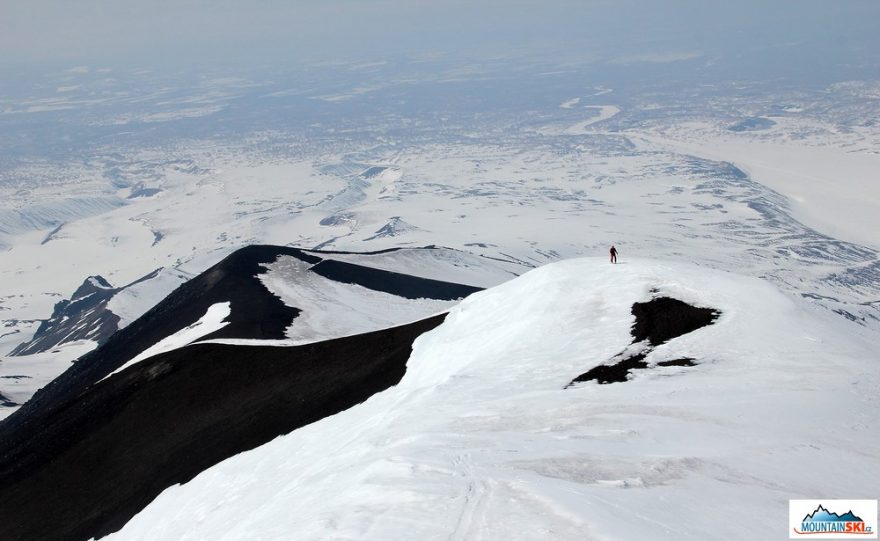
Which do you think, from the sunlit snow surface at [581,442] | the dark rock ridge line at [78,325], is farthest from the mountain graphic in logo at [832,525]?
the dark rock ridge line at [78,325]

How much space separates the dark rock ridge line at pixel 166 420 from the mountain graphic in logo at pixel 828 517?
793 inches

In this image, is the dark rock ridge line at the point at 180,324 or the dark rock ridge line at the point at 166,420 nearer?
the dark rock ridge line at the point at 166,420

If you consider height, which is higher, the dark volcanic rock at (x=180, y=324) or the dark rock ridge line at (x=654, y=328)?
the dark rock ridge line at (x=654, y=328)

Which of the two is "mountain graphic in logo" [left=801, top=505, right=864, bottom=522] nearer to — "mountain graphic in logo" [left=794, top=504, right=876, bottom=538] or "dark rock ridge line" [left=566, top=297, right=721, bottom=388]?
"mountain graphic in logo" [left=794, top=504, right=876, bottom=538]

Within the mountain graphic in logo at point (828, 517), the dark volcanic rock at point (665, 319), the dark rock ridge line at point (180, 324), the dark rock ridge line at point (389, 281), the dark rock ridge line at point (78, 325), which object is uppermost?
the mountain graphic in logo at point (828, 517)

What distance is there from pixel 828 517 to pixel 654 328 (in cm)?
1575

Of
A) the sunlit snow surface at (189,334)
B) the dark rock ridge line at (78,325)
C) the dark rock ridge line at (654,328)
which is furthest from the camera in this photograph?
the dark rock ridge line at (78,325)

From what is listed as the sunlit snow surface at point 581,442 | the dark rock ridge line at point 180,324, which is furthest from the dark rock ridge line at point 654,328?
the dark rock ridge line at point 180,324

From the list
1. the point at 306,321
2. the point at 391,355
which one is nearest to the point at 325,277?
the point at 306,321

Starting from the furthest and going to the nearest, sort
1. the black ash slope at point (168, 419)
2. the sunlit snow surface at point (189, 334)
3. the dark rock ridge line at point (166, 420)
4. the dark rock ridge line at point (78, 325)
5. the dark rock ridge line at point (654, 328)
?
the dark rock ridge line at point (78, 325) → the sunlit snow surface at point (189, 334) → the black ash slope at point (168, 419) → the dark rock ridge line at point (166, 420) → the dark rock ridge line at point (654, 328)

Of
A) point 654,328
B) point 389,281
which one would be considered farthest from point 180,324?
point 654,328

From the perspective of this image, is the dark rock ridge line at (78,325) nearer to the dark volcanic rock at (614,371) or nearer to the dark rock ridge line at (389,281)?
the dark rock ridge line at (389,281)

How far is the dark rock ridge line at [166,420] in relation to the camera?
31.2 metres

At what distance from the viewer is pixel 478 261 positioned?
355 ft
